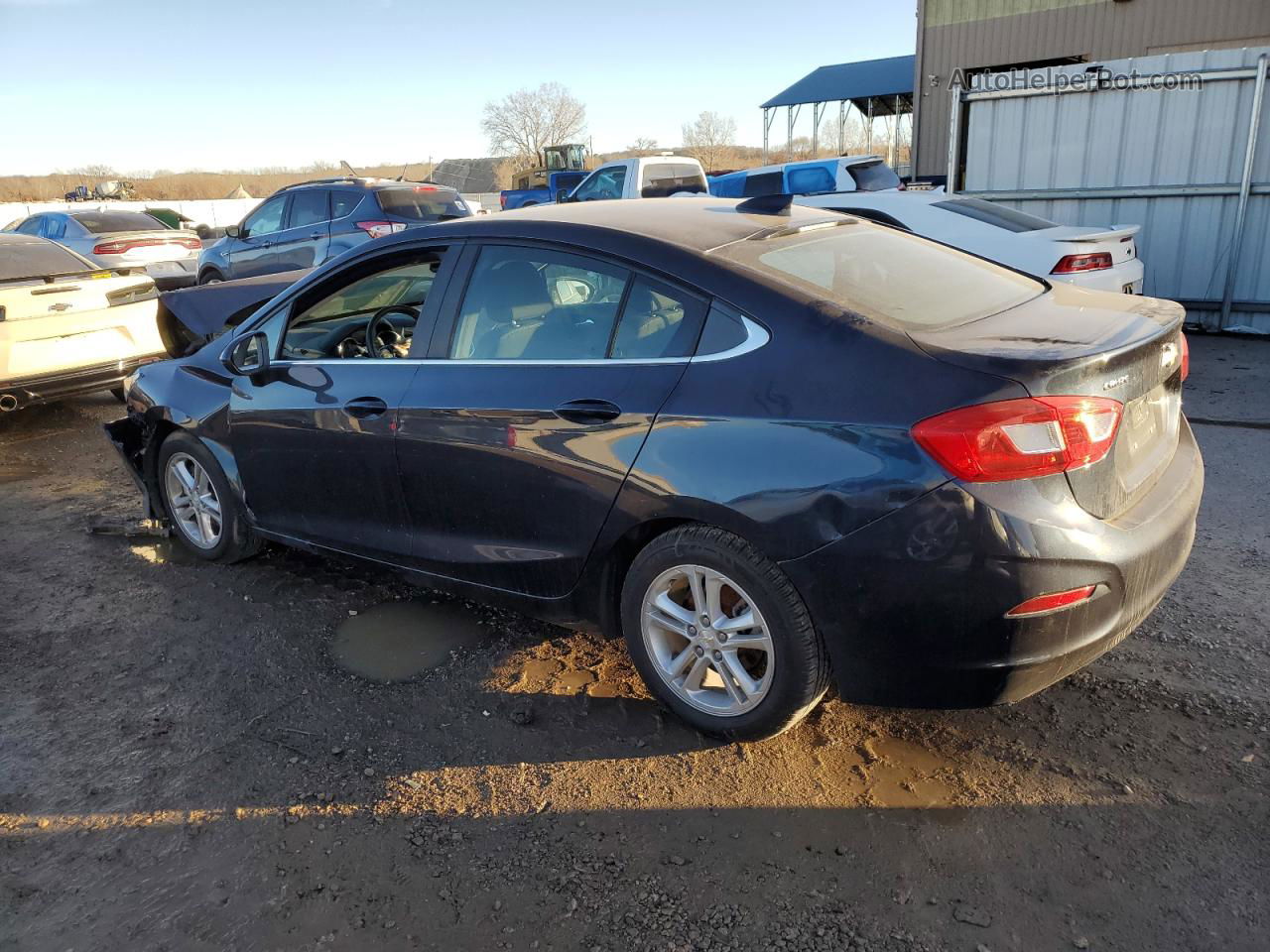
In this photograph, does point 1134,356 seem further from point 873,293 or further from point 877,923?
point 877,923

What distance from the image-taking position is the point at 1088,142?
1021 cm

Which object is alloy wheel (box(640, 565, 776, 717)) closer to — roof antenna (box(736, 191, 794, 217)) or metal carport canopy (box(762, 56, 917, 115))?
roof antenna (box(736, 191, 794, 217))

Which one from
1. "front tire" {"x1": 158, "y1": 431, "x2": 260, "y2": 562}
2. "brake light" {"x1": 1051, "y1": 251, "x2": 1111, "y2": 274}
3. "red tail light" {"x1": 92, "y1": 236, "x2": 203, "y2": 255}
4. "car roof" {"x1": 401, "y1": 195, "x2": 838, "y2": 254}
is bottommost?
"front tire" {"x1": 158, "y1": 431, "x2": 260, "y2": 562}

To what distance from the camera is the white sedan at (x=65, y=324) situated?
700 cm

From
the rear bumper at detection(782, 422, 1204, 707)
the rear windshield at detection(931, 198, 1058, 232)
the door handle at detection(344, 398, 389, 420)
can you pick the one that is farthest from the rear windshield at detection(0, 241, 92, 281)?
the rear bumper at detection(782, 422, 1204, 707)

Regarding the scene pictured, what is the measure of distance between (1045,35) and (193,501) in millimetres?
20355

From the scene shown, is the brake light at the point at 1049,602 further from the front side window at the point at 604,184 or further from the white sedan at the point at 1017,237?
the front side window at the point at 604,184

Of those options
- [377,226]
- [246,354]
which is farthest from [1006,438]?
[377,226]

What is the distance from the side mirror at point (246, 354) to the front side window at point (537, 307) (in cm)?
115

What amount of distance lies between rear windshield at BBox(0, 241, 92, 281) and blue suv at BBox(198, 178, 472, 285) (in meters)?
3.25

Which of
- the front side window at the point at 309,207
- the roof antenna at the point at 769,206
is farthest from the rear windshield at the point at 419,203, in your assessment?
the roof antenna at the point at 769,206

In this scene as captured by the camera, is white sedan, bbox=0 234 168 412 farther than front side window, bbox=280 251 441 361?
Yes

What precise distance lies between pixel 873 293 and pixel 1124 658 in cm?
167

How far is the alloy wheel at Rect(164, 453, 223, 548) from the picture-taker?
4652mm
